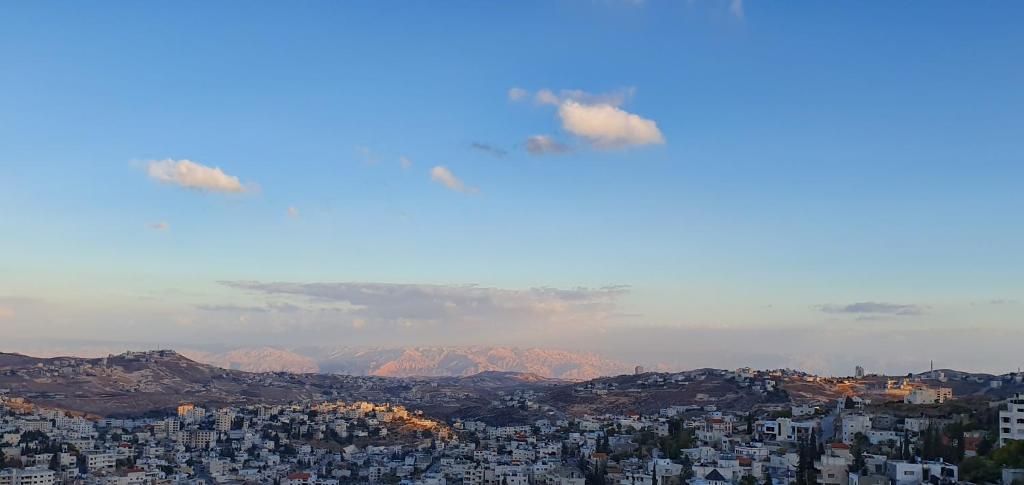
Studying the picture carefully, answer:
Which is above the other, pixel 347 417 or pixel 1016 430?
pixel 1016 430

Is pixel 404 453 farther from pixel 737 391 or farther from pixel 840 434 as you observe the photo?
pixel 737 391

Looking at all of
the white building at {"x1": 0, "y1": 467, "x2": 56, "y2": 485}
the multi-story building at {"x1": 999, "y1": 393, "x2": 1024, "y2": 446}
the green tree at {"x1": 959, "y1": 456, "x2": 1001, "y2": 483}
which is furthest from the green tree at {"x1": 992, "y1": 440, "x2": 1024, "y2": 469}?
the white building at {"x1": 0, "y1": 467, "x2": 56, "y2": 485}

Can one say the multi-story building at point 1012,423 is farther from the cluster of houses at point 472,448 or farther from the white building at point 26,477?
the white building at point 26,477

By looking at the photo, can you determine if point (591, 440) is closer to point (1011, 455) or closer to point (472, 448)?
point (472, 448)

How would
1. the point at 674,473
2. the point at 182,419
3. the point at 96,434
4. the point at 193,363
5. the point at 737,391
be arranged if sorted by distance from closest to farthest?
the point at 674,473
the point at 96,434
the point at 182,419
the point at 737,391
the point at 193,363

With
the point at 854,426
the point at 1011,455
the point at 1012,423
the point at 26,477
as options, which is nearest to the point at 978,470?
the point at 1011,455

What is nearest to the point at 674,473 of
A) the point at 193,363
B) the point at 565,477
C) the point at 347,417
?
the point at 565,477

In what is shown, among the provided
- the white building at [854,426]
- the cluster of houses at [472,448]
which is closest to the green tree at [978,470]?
the cluster of houses at [472,448]

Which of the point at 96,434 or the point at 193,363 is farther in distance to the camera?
the point at 193,363
